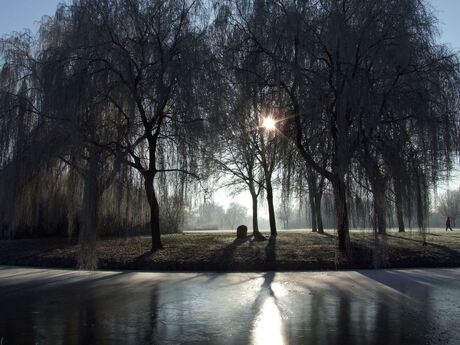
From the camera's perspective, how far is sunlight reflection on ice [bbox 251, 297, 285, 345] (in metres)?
6.57

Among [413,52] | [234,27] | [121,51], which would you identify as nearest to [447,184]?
[413,52]

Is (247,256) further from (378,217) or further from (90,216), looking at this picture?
(90,216)

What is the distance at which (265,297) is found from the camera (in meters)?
9.99

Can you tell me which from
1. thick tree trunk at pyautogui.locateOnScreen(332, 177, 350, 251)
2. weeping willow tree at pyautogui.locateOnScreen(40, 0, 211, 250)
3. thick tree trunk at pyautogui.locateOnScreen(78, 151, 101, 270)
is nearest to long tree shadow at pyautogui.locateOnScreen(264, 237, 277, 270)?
thick tree trunk at pyautogui.locateOnScreen(332, 177, 350, 251)

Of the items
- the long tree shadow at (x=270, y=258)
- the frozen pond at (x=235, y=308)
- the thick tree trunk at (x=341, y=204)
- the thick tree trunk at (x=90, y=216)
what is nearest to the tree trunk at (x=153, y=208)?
the thick tree trunk at (x=90, y=216)

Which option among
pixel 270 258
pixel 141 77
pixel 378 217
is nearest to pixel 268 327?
pixel 378 217

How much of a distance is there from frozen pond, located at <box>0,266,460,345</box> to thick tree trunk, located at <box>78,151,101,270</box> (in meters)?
0.93

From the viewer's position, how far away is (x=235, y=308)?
29.2ft

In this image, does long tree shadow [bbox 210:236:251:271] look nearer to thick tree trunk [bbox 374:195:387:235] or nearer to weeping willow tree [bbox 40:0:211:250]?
weeping willow tree [bbox 40:0:211:250]

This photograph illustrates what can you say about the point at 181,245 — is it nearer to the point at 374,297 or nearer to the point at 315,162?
the point at 315,162

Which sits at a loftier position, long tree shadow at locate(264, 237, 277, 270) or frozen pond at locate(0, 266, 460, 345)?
long tree shadow at locate(264, 237, 277, 270)

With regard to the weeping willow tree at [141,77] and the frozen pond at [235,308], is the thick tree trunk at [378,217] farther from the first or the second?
the weeping willow tree at [141,77]

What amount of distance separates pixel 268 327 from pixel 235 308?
162 centimetres

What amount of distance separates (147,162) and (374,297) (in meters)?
11.0
